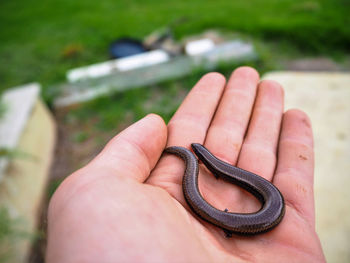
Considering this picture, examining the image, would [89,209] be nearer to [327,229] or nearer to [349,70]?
[327,229]

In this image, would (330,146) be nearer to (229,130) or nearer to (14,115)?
(229,130)

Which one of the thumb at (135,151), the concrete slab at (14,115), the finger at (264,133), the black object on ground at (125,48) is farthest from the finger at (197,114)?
the black object on ground at (125,48)

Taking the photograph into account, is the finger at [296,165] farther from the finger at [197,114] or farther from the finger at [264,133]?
the finger at [197,114]

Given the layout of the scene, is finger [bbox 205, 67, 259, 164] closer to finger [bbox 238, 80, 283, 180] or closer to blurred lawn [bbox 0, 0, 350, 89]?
finger [bbox 238, 80, 283, 180]

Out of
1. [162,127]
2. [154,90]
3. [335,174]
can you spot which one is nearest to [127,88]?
[154,90]

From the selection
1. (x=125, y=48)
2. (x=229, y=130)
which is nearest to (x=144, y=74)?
(x=125, y=48)
